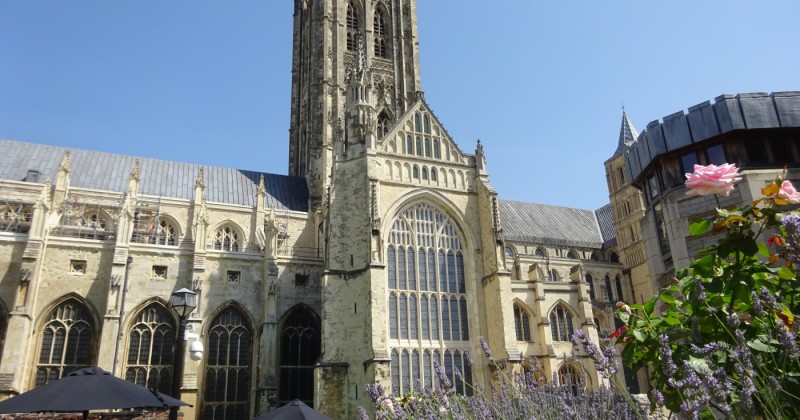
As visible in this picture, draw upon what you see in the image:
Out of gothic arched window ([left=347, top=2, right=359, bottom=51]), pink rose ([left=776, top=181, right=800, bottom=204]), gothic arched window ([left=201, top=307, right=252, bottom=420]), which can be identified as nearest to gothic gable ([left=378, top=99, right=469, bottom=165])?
gothic arched window ([left=201, top=307, right=252, bottom=420])

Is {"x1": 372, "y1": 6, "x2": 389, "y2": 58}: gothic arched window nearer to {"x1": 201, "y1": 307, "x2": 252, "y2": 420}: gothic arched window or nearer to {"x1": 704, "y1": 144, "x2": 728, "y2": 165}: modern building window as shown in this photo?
{"x1": 201, "y1": 307, "x2": 252, "y2": 420}: gothic arched window

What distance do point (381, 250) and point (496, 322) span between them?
618cm

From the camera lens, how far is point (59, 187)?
2855 centimetres

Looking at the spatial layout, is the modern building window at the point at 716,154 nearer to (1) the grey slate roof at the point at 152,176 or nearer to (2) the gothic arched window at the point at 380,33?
(1) the grey slate roof at the point at 152,176

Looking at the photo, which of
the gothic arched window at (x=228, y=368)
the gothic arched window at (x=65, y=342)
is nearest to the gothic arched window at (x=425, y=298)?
the gothic arched window at (x=228, y=368)

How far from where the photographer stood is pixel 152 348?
77.0 ft

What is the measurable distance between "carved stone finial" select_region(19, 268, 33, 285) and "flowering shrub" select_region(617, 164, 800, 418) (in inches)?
942

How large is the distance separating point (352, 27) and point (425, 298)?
25598mm

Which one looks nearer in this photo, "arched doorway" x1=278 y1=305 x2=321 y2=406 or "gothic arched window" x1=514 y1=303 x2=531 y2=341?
"arched doorway" x1=278 y1=305 x2=321 y2=406

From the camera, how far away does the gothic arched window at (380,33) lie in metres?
42.4

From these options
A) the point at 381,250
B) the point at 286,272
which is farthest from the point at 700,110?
the point at 286,272

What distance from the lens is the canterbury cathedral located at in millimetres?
22438

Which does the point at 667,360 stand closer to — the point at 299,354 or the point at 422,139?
the point at 299,354

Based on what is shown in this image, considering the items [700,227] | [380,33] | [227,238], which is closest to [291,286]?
[227,238]
